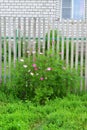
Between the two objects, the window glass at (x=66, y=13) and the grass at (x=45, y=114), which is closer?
the grass at (x=45, y=114)

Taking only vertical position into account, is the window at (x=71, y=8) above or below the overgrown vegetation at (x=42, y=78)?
above

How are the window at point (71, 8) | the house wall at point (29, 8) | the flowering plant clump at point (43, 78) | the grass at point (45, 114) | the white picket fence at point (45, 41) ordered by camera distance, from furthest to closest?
the window at point (71, 8), the house wall at point (29, 8), the white picket fence at point (45, 41), the flowering plant clump at point (43, 78), the grass at point (45, 114)

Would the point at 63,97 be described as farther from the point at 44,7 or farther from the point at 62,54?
the point at 44,7

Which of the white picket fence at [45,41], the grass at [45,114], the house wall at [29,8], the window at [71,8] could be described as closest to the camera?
the grass at [45,114]

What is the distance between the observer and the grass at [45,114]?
17.5ft

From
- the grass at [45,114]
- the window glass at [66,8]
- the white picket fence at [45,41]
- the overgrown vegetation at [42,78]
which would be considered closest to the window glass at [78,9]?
the window glass at [66,8]

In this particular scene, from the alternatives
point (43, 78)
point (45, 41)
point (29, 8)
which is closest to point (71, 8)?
point (29, 8)

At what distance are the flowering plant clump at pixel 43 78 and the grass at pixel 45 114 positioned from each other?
0.18 meters

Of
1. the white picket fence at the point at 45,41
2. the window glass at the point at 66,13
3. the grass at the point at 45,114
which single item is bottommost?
the grass at the point at 45,114

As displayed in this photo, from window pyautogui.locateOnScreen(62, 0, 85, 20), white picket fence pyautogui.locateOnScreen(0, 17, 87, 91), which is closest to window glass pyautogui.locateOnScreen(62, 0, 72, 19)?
window pyautogui.locateOnScreen(62, 0, 85, 20)

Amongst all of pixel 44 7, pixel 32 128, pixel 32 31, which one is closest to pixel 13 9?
pixel 44 7

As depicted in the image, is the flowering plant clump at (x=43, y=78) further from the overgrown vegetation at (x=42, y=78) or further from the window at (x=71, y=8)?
the window at (x=71, y=8)

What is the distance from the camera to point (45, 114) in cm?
588

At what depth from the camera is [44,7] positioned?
1276 cm
